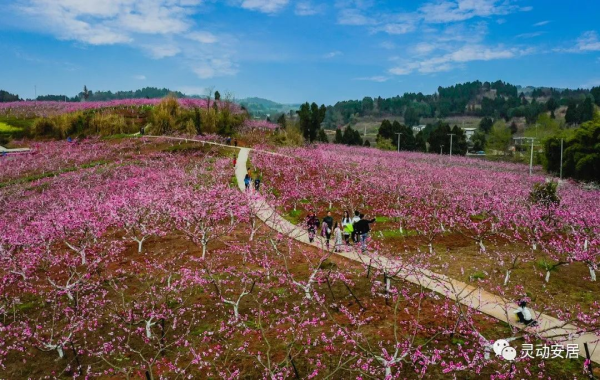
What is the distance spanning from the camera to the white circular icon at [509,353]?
359 inches

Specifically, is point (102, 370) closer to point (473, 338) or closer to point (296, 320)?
point (296, 320)

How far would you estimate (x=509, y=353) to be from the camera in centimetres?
930

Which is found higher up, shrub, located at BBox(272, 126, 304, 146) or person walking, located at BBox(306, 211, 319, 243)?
shrub, located at BBox(272, 126, 304, 146)

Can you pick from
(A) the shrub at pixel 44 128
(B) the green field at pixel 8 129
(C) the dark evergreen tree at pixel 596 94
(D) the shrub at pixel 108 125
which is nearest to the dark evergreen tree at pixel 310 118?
(D) the shrub at pixel 108 125

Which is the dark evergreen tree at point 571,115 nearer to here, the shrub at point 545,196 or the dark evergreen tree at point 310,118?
the dark evergreen tree at point 310,118

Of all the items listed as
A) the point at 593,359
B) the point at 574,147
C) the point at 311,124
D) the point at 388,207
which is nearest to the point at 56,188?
the point at 388,207

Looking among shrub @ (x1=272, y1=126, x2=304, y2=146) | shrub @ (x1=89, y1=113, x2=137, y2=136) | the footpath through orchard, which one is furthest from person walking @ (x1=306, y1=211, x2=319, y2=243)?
shrub @ (x1=89, y1=113, x2=137, y2=136)


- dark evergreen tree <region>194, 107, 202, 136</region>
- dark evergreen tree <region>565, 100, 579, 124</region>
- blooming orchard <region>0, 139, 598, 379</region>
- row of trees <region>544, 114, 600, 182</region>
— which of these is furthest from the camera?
dark evergreen tree <region>565, 100, 579, 124</region>

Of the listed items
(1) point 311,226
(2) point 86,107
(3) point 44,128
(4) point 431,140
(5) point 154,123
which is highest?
(2) point 86,107

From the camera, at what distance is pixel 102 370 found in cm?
1005

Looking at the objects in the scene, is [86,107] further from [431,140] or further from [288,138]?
[431,140]

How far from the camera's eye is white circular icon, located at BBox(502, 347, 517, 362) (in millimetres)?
9117

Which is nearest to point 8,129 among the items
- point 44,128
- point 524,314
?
point 44,128

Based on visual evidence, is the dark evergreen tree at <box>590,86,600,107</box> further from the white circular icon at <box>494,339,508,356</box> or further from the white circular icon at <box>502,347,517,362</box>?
the white circular icon at <box>494,339,508,356</box>
